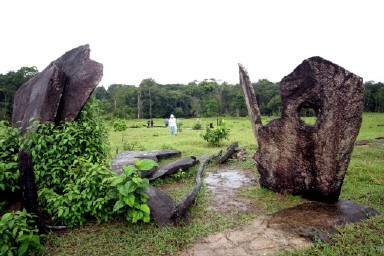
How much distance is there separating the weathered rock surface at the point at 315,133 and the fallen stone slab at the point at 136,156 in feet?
12.5

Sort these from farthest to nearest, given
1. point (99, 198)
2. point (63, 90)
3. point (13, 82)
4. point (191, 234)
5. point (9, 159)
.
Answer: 1. point (13, 82)
2. point (63, 90)
3. point (9, 159)
4. point (99, 198)
5. point (191, 234)

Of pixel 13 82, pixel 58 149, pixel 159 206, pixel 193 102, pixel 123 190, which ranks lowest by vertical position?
pixel 159 206

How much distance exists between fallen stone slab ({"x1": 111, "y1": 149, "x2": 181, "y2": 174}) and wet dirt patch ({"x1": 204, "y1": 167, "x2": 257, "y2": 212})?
84.6 inches

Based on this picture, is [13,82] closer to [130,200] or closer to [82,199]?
[82,199]

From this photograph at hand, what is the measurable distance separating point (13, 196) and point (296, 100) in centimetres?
620

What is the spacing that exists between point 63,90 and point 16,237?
354cm

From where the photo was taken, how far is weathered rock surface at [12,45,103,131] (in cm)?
620

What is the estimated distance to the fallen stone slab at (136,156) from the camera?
8.14m

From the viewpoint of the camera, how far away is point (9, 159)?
570 cm

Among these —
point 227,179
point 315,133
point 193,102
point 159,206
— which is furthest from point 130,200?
point 193,102

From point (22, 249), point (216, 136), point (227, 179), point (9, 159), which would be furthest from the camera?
point (216, 136)

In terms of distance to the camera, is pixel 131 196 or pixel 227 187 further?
pixel 227 187

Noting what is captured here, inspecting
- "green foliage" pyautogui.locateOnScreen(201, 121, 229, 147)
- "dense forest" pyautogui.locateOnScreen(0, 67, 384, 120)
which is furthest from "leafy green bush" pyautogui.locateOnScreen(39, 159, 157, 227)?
"dense forest" pyautogui.locateOnScreen(0, 67, 384, 120)

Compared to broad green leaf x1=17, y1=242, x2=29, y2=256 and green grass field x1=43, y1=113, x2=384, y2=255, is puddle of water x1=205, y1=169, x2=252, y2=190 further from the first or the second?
broad green leaf x1=17, y1=242, x2=29, y2=256
